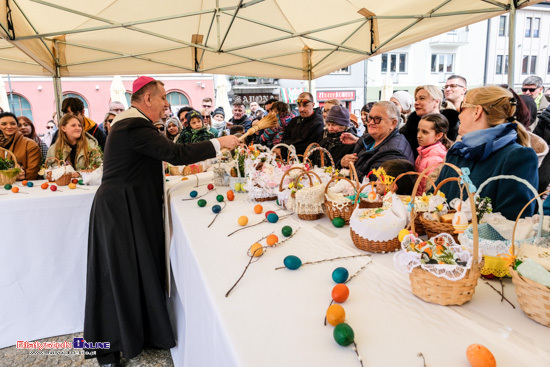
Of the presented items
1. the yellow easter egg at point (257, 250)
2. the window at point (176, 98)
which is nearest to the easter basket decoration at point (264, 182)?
the yellow easter egg at point (257, 250)

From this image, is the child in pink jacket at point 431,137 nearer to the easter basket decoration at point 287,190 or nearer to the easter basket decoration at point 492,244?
the easter basket decoration at point 287,190

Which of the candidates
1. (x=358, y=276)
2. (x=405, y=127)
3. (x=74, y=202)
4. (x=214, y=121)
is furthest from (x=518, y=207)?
(x=214, y=121)

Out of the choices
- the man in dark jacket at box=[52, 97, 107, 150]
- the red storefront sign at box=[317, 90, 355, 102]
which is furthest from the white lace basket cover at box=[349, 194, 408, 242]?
the red storefront sign at box=[317, 90, 355, 102]

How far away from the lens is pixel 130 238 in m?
2.15

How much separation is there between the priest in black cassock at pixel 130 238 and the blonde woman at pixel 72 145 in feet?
4.43

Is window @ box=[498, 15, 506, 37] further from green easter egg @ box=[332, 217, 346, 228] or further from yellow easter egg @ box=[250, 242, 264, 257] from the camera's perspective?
yellow easter egg @ box=[250, 242, 264, 257]

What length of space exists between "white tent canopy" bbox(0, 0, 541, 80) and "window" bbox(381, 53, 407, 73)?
16142mm

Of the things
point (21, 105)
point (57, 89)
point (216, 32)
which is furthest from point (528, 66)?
point (21, 105)

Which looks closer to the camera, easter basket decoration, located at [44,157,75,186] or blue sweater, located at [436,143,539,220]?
blue sweater, located at [436,143,539,220]

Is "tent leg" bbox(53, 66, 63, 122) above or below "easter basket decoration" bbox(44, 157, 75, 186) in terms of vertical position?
above

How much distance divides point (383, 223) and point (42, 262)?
2632 mm

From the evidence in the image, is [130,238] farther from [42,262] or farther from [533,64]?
[533,64]

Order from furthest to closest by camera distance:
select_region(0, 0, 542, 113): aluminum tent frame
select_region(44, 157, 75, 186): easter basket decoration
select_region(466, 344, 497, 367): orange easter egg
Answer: select_region(0, 0, 542, 113): aluminum tent frame
select_region(44, 157, 75, 186): easter basket decoration
select_region(466, 344, 497, 367): orange easter egg

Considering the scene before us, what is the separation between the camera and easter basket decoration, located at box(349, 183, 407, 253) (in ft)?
4.46
